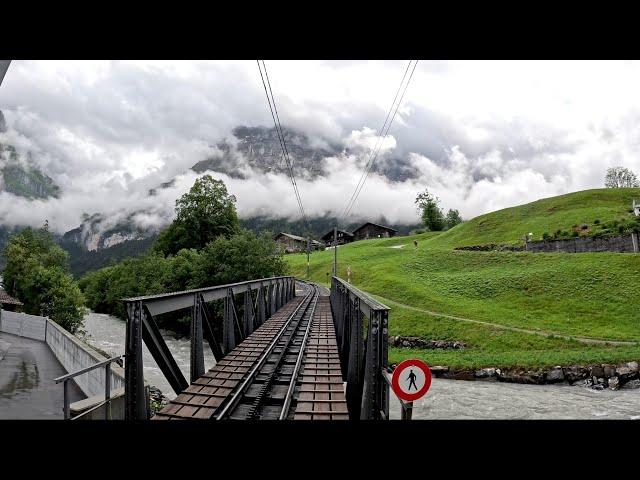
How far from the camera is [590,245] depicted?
4441 centimetres

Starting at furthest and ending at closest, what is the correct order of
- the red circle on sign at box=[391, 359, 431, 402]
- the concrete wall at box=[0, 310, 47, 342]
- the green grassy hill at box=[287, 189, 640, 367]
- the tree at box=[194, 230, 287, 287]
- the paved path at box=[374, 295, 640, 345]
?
the tree at box=[194, 230, 287, 287], the concrete wall at box=[0, 310, 47, 342], the paved path at box=[374, 295, 640, 345], the green grassy hill at box=[287, 189, 640, 367], the red circle on sign at box=[391, 359, 431, 402]

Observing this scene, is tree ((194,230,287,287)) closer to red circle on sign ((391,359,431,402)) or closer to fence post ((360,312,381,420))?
fence post ((360,312,381,420))

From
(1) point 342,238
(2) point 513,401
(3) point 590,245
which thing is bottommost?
→ (2) point 513,401

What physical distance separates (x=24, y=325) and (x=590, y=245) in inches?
2080

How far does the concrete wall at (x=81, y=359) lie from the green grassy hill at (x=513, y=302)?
16667mm

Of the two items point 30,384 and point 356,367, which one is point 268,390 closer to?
point 356,367

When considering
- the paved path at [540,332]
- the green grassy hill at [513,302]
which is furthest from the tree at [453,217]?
the paved path at [540,332]

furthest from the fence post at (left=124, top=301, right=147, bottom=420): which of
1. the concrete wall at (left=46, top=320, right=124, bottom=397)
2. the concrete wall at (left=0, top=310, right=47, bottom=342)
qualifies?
the concrete wall at (left=0, top=310, right=47, bottom=342)

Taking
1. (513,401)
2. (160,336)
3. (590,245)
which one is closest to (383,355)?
(160,336)

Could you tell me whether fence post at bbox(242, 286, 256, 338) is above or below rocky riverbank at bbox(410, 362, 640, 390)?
above

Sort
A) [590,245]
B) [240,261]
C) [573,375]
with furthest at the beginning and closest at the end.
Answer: [590,245]
[240,261]
[573,375]

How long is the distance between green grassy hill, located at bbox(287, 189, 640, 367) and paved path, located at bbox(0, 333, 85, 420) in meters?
17.9

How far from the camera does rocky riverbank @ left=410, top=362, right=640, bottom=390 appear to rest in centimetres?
1948
